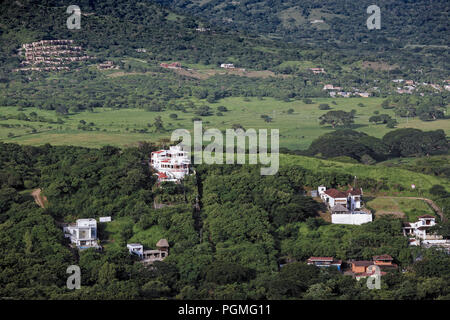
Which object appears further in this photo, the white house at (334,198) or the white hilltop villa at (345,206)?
the white house at (334,198)

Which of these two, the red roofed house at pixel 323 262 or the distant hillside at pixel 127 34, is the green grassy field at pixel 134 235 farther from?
the distant hillside at pixel 127 34

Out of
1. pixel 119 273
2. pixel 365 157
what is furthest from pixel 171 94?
pixel 119 273

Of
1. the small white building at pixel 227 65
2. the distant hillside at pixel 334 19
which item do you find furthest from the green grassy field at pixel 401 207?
the distant hillside at pixel 334 19

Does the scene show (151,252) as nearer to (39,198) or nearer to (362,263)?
(39,198)

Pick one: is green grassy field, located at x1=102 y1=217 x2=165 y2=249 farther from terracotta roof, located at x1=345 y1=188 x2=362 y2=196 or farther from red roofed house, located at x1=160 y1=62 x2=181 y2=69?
red roofed house, located at x1=160 y1=62 x2=181 y2=69

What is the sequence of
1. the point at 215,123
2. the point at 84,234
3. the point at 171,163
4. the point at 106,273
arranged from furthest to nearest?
the point at 215,123 < the point at 171,163 < the point at 84,234 < the point at 106,273

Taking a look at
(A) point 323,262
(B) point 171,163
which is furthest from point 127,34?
(A) point 323,262

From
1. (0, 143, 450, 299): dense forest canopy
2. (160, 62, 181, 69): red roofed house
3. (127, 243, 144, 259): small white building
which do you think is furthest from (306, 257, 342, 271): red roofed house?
(160, 62, 181, 69): red roofed house
